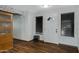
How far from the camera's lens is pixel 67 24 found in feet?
3.76

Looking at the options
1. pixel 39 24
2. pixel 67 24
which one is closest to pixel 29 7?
pixel 39 24

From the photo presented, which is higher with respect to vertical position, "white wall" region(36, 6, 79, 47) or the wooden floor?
"white wall" region(36, 6, 79, 47)

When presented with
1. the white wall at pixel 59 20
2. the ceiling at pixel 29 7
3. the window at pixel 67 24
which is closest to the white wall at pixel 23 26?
the ceiling at pixel 29 7

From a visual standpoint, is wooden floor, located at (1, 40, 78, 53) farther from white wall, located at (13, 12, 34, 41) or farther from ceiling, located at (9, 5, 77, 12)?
ceiling, located at (9, 5, 77, 12)

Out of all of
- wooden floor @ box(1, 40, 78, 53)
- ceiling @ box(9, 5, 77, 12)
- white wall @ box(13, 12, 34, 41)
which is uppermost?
ceiling @ box(9, 5, 77, 12)

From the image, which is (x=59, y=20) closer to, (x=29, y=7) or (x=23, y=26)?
(x=29, y=7)

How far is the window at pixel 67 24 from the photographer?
1108 millimetres

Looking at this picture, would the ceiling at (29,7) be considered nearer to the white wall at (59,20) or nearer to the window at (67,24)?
the white wall at (59,20)

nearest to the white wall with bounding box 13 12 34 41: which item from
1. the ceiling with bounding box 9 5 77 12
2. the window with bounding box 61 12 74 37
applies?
the ceiling with bounding box 9 5 77 12

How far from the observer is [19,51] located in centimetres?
117

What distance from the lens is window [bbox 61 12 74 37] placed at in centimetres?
111

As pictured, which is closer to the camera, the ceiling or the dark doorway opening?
the ceiling

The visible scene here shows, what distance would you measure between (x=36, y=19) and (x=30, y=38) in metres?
0.35
